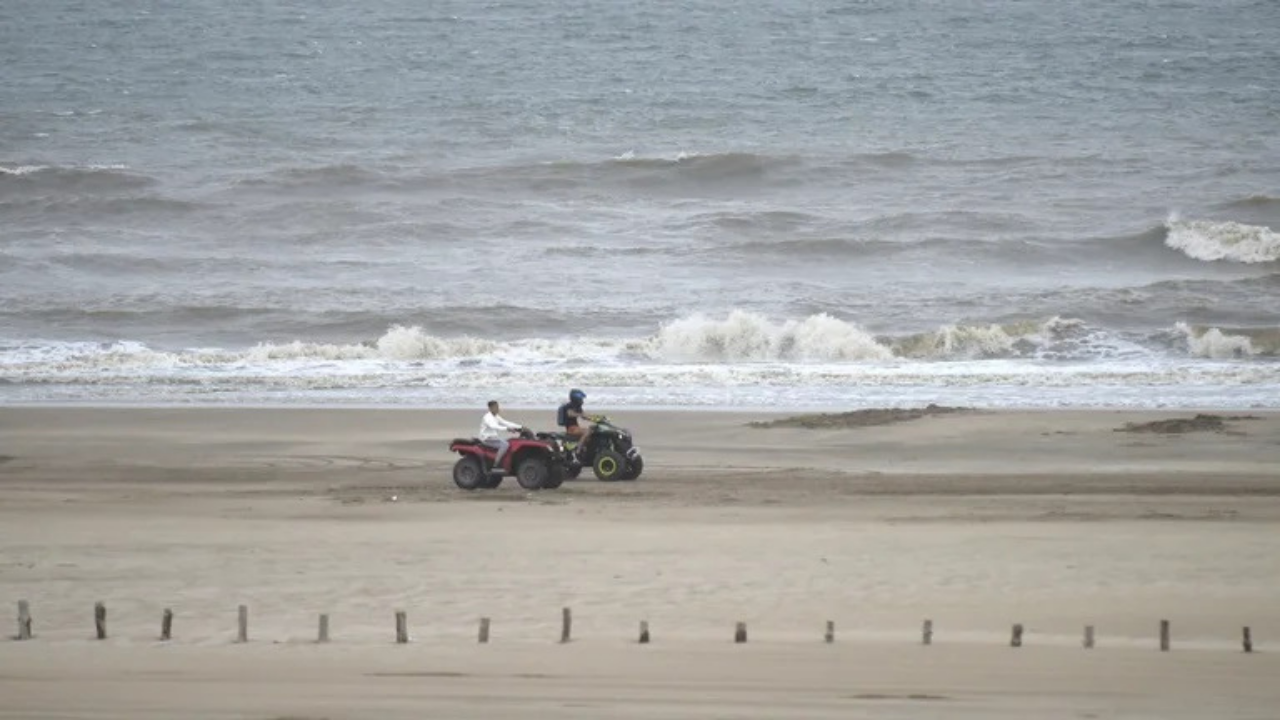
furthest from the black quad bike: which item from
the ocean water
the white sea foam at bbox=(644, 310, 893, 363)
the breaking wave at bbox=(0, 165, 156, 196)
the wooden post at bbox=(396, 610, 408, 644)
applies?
the breaking wave at bbox=(0, 165, 156, 196)

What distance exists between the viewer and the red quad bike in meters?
18.2

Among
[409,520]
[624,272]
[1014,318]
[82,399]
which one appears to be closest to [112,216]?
[624,272]

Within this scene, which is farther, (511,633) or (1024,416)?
(1024,416)

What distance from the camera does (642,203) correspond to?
4809cm

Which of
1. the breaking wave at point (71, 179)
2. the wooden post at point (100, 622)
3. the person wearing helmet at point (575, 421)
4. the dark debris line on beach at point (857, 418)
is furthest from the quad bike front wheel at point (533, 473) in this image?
the breaking wave at point (71, 179)

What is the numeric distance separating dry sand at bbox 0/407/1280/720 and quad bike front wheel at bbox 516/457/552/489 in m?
0.30

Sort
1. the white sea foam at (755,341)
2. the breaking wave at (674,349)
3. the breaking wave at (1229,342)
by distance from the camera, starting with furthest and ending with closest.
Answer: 1. the white sea foam at (755,341)
2. the breaking wave at (674,349)
3. the breaking wave at (1229,342)

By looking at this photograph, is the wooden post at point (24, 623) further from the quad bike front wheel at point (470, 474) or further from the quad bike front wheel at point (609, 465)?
the quad bike front wheel at point (609, 465)

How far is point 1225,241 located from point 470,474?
2745 centimetres

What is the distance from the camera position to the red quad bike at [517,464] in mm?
18234

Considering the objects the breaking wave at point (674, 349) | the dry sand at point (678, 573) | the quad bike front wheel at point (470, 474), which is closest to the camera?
the dry sand at point (678, 573)

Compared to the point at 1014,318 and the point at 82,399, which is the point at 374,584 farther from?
the point at 1014,318

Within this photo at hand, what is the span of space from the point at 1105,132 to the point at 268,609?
45.0 meters

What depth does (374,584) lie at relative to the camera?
13.2 m
